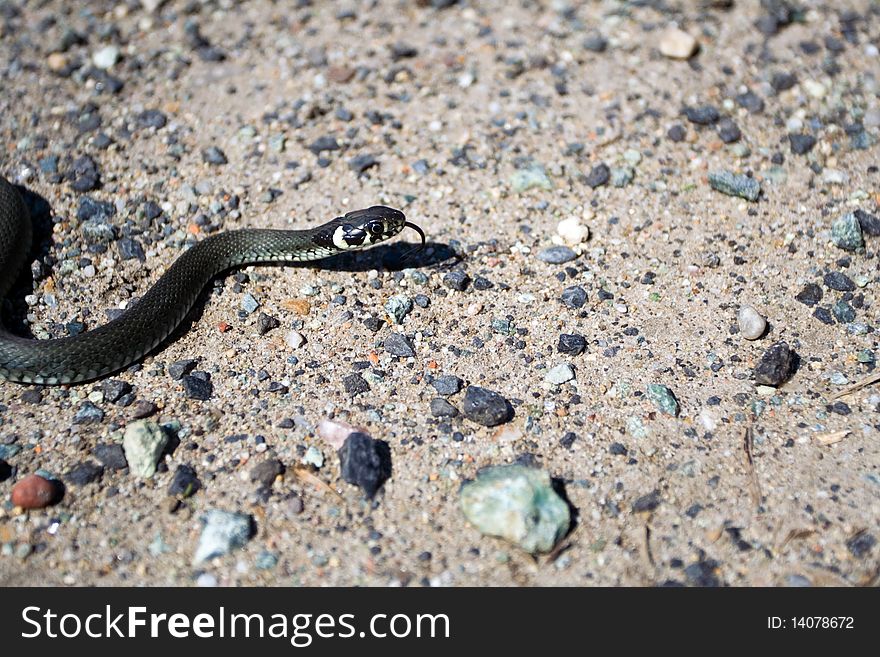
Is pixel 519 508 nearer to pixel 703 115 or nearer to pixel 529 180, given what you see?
pixel 529 180

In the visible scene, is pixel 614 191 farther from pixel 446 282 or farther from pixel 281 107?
pixel 281 107

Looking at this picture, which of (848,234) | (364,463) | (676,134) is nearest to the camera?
(364,463)

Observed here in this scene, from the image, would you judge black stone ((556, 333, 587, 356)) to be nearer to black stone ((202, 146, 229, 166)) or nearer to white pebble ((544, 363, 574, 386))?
white pebble ((544, 363, 574, 386))

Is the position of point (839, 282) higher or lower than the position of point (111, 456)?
lower

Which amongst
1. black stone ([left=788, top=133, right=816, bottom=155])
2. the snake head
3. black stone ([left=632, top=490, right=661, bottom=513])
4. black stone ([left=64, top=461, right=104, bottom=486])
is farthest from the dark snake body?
black stone ([left=788, top=133, right=816, bottom=155])

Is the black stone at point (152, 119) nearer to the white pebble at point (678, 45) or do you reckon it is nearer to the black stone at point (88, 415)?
the black stone at point (88, 415)

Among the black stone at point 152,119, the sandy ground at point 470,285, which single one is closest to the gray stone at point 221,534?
the sandy ground at point 470,285

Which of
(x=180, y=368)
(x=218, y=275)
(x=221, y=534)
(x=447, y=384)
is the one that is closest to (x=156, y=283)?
(x=218, y=275)
